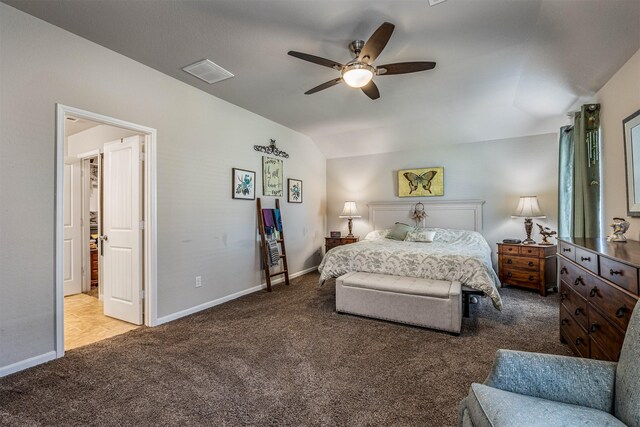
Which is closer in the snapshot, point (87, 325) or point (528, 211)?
point (87, 325)

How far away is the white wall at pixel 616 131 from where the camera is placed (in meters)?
2.30

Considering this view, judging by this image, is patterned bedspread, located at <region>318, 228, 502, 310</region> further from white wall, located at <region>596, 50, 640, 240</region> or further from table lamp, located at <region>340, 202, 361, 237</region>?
table lamp, located at <region>340, 202, 361, 237</region>

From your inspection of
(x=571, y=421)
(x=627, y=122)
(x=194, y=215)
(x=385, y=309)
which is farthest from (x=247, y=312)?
(x=627, y=122)

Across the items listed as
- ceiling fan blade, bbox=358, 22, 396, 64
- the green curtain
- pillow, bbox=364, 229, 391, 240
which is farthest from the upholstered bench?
ceiling fan blade, bbox=358, 22, 396, 64

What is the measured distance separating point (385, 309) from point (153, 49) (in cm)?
335

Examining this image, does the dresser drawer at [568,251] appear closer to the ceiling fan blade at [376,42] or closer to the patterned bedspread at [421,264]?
the patterned bedspread at [421,264]

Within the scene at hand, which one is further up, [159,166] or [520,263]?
[159,166]

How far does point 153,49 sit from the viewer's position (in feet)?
8.89

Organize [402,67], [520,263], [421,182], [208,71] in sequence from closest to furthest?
[402,67] → [208,71] → [520,263] → [421,182]

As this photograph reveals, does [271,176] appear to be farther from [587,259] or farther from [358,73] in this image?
[587,259]

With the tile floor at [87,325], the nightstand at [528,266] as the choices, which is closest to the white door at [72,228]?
the tile floor at [87,325]

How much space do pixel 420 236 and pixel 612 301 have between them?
123 inches

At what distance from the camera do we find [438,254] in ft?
11.1

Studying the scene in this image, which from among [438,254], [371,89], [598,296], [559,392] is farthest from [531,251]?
[559,392]
